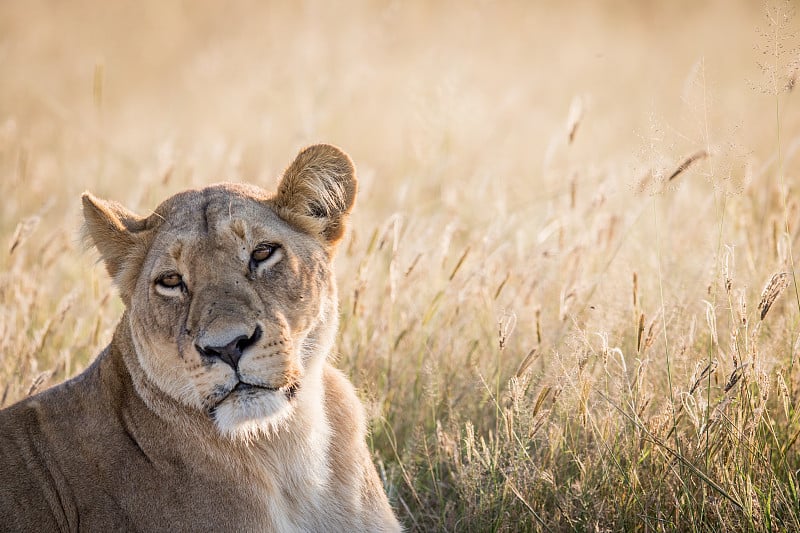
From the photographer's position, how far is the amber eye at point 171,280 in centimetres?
373

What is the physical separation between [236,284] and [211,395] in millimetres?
451

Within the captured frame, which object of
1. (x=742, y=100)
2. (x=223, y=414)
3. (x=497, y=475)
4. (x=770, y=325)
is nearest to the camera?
(x=223, y=414)

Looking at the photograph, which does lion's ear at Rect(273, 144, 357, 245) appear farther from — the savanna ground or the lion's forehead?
the savanna ground

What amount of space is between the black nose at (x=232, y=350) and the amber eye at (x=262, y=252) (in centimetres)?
46

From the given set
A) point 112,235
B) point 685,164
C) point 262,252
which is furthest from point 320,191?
point 685,164

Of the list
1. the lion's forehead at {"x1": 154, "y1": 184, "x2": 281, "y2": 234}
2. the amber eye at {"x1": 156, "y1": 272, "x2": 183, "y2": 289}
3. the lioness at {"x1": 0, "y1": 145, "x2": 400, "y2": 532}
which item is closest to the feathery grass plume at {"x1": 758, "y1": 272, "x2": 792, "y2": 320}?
the lioness at {"x1": 0, "y1": 145, "x2": 400, "y2": 532}

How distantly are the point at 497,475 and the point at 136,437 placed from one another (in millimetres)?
1745

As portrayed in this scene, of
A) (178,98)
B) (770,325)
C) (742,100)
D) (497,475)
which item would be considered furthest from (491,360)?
(178,98)

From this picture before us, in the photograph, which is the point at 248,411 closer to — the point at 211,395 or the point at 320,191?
the point at 211,395

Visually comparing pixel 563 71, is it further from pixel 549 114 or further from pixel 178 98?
pixel 178 98

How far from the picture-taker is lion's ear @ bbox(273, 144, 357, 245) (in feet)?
13.1

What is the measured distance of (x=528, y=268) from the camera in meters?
5.68

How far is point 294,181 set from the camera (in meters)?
4.00

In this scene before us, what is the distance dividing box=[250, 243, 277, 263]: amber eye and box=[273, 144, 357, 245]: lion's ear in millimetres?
256
